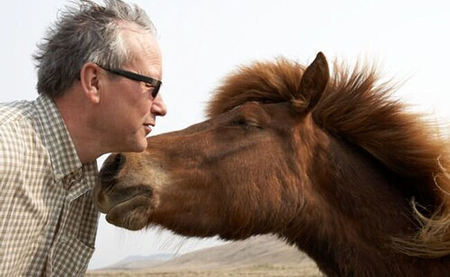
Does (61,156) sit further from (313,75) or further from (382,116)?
(382,116)

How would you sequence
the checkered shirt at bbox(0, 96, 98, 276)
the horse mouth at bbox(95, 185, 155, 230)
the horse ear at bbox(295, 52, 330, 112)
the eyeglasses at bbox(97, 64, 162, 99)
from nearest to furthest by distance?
the checkered shirt at bbox(0, 96, 98, 276), the eyeglasses at bbox(97, 64, 162, 99), the horse mouth at bbox(95, 185, 155, 230), the horse ear at bbox(295, 52, 330, 112)

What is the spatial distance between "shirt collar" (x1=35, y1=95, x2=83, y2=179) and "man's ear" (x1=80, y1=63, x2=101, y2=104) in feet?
0.56

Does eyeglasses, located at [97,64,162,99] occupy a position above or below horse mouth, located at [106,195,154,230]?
above

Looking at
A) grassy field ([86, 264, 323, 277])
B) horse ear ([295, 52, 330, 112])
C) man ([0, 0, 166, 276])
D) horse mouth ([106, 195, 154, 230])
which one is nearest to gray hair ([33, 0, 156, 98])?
man ([0, 0, 166, 276])

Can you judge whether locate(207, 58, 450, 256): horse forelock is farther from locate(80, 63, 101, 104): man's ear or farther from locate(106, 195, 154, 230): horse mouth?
locate(80, 63, 101, 104): man's ear

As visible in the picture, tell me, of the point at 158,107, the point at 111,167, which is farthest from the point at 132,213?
the point at 158,107

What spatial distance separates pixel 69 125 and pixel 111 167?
0.44 meters

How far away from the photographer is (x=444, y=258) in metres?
3.70

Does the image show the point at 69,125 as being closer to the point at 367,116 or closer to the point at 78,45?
the point at 78,45

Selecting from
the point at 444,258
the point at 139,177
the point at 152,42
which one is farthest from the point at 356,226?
the point at 152,42

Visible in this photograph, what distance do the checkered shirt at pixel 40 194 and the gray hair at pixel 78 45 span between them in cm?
13

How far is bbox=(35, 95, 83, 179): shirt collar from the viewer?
2.77m

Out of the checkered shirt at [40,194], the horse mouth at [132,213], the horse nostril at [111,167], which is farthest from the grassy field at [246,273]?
the checkered shirt at [40,194]

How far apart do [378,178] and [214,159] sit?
3.54 feet
